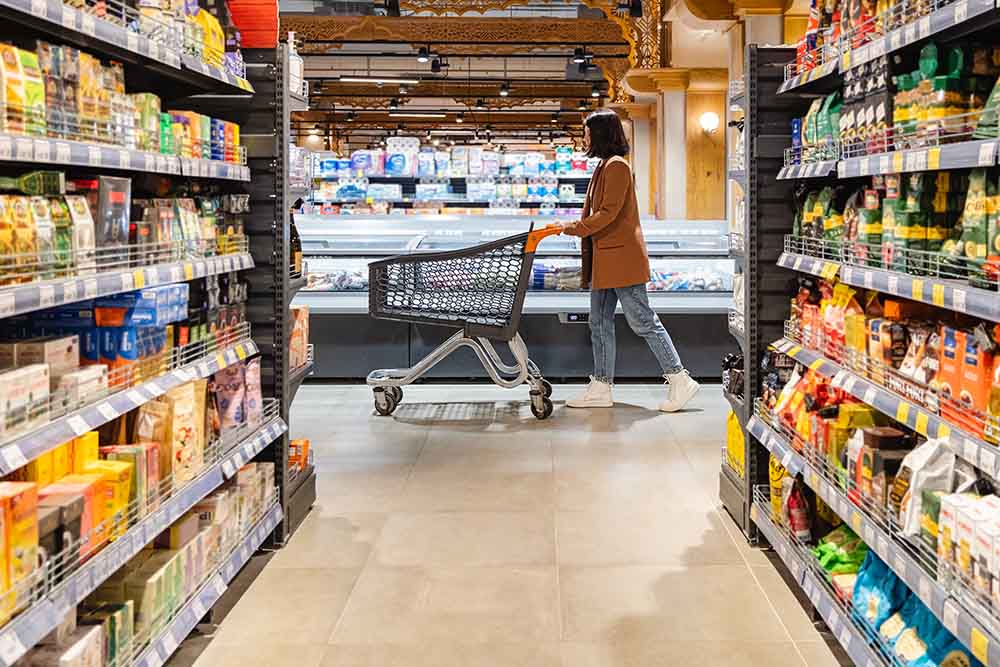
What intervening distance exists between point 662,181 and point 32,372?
446 inches

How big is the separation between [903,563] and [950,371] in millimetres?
449

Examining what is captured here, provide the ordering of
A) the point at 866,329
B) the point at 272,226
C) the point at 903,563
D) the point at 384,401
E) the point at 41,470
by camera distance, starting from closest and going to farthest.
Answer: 1. the point at 41,470
2. the point at 903,563
3. the point at 866,329
4. the point at 272,226
5. the point at 384,401

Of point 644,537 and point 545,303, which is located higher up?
point 545,303

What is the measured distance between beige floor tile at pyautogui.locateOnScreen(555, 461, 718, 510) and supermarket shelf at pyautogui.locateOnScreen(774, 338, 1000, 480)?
3.76ft

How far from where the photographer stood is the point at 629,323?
616 cm

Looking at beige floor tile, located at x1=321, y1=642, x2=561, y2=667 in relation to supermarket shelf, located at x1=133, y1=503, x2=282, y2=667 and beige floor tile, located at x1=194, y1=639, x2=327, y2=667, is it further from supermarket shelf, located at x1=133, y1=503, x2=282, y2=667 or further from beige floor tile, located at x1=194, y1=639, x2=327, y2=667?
supermarket shelf, located at x1=133, y1=503, x2=282, y2=667

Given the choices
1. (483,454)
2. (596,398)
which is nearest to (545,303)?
(596,398)

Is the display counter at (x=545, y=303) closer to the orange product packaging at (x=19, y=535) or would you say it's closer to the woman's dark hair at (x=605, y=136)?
the woman's dark hair at (x=605, y=136)

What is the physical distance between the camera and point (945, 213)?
2539 millimetres

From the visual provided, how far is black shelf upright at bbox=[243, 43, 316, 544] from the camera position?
3652 mm

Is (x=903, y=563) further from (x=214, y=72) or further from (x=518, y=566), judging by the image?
(x=214, y=72)

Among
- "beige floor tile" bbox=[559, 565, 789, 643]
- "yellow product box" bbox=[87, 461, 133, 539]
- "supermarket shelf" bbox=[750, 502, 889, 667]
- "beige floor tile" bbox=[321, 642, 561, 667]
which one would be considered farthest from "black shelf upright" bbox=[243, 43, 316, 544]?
"supermarket shelf" bbox=[750, 502, 889, 667]

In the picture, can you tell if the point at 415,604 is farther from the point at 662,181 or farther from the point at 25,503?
the point at 662,181

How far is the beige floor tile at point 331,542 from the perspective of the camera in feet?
11.7
